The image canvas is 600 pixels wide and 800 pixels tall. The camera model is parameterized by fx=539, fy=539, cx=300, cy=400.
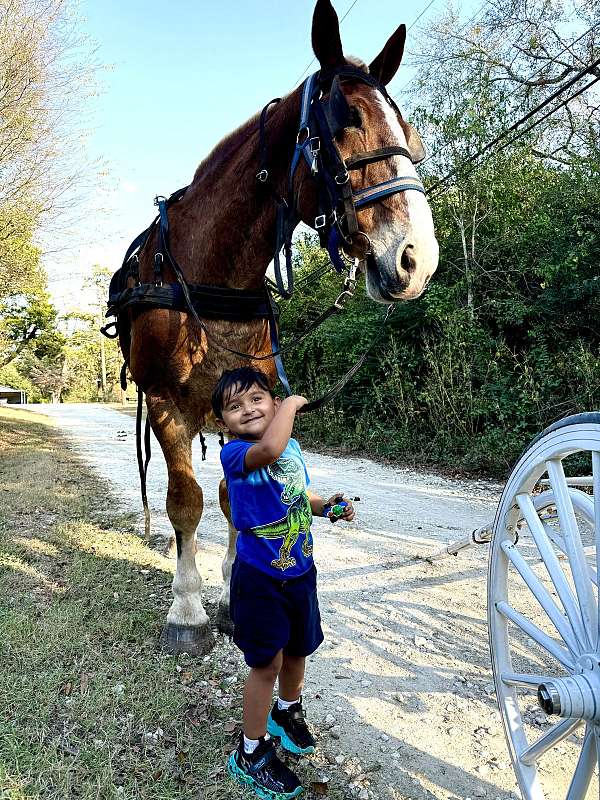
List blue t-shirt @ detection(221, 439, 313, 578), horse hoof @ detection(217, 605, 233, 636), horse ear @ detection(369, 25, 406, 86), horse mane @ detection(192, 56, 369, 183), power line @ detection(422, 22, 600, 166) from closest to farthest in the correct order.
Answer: blue t-shirt @ detection(221, 439, 313, 578)
horse ear @ detection(369, 25, 406, 86)
horse mane @ detection(192, 56, 369, 183)
horse hoof @ detection(217, 605, 233, 636)
power line @ detection(422, 22, 600, 166)

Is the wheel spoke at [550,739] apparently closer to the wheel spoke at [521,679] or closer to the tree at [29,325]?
the wheel spoke at [521,679]

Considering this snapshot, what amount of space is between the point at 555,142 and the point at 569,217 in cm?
460

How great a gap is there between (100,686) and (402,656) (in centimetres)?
150

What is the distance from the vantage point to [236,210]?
2.62 metres

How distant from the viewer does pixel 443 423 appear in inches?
338

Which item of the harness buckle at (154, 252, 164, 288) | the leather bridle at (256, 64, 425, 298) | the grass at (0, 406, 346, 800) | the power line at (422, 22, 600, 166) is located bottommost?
the grass at (0, 406, 346, 800)

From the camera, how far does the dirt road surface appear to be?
2047mm

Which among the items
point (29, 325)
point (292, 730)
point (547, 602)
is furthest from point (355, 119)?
point (29, 325)

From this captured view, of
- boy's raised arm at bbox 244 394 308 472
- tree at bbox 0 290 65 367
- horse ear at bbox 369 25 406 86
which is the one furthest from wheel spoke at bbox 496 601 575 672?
tree at bbox 0 290 65 367

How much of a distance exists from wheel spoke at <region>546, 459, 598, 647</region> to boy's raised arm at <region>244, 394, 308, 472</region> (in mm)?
804

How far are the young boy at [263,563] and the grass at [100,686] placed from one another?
175 millimetres

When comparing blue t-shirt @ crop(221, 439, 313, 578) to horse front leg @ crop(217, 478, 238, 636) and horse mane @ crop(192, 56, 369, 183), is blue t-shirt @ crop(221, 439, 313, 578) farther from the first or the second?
horse mane @ crop(192, 56, 369, 183)

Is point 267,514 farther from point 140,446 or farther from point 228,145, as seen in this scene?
point 140,446

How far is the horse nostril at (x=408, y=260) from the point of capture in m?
1.92
